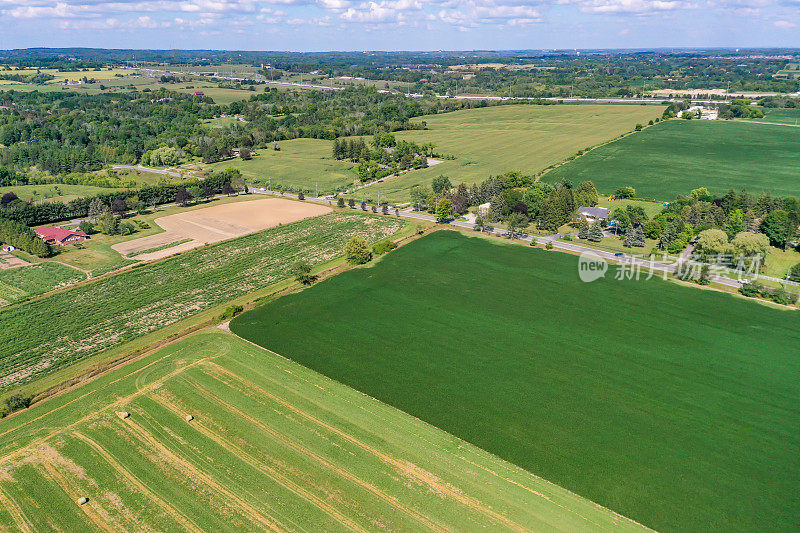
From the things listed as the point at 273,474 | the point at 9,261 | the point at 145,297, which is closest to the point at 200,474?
the point at 273,474

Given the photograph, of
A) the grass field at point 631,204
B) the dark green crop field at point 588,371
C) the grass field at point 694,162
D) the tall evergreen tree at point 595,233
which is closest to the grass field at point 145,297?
the dark green crop field at point 588,371

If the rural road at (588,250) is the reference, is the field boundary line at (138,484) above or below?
below

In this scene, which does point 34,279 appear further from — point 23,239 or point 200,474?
point 200,474

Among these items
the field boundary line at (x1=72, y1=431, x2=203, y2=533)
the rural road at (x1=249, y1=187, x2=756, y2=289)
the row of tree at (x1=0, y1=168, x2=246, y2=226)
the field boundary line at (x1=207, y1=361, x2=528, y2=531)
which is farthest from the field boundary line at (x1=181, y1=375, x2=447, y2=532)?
the row of tree at (x1=0, y1=168, x2=246, y2=226)

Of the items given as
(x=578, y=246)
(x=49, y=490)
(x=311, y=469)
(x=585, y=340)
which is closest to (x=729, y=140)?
(x=578, y=246)

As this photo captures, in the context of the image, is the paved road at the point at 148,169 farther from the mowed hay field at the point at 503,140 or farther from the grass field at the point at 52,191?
the mowed hay field at the point at 503,140

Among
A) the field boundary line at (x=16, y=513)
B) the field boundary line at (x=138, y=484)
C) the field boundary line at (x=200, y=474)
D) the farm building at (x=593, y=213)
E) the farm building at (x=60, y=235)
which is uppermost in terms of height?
the farm building at (x=593, y=213)
